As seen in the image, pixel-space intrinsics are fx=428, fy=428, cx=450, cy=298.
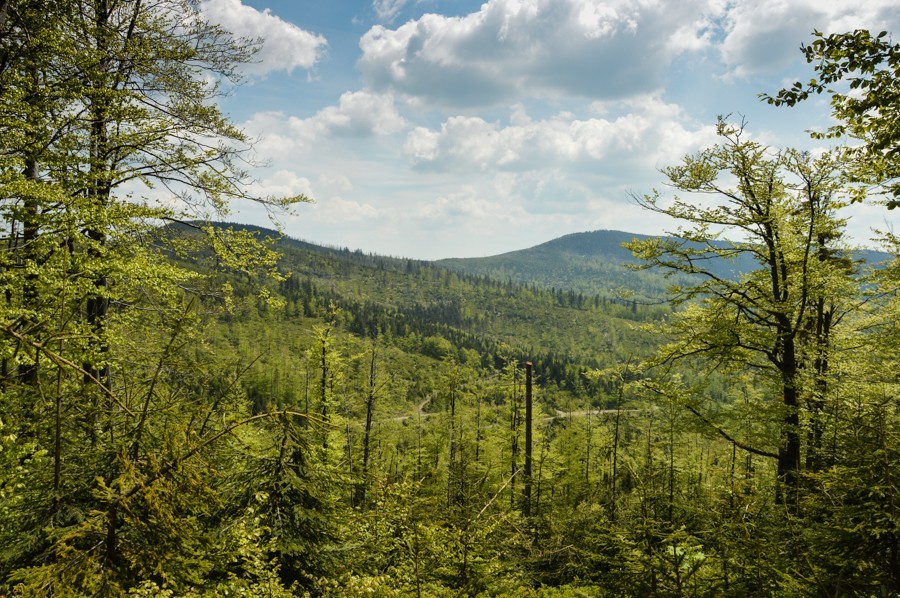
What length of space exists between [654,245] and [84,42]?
15.8 meters

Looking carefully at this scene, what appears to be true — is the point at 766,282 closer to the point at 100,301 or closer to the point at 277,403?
the point at 277,403

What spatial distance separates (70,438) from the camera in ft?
16.5

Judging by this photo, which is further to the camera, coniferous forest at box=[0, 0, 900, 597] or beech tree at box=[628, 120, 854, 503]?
beech tree at box=[628, 120, 854, 503]

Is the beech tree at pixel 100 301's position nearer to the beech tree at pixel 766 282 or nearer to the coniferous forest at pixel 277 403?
the coniferous forest at pixel 277 403

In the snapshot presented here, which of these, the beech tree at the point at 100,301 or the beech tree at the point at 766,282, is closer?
the beech tree at the point at 100,301

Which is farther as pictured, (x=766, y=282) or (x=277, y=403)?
(x=766, y=282)

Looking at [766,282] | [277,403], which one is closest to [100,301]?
[277,403]

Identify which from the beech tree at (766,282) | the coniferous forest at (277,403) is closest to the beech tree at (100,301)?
the coniferous forest at (277,403)

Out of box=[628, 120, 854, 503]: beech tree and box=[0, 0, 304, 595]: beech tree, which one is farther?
box=[628, 120, 854, 503]: beech tree

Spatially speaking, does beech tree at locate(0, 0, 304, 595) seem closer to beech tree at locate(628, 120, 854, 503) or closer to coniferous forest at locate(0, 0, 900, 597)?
coniferous forest at locate(0, 0, 900, 597)

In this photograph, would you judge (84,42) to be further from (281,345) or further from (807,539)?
(281,345)

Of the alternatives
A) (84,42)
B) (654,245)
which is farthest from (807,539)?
(84,42)

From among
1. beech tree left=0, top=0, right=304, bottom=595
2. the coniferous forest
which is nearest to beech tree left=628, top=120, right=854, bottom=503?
the coniferous forest

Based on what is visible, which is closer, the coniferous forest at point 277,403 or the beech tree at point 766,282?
the coniferous forest at point 277,403
